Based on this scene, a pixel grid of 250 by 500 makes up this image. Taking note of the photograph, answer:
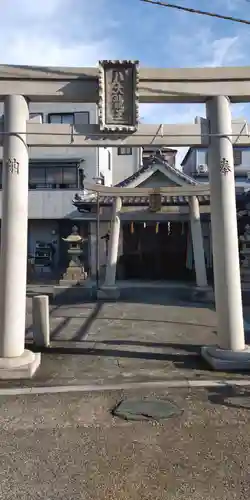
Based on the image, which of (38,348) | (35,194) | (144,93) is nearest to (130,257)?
(35,194)

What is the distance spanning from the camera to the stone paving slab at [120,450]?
11.5 feet

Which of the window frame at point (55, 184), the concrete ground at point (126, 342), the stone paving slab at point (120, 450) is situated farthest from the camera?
the window frame at point (55, 184)

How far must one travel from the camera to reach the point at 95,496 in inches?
134

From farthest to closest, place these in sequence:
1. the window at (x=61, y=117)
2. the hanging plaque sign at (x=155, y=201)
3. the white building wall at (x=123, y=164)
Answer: the white building wall at (x=123, y=164), the window at (x=61, y=117), the hanging plaque sign at (x=155, y=201)

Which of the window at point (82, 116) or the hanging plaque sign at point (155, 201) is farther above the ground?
the window at point (82, 116)

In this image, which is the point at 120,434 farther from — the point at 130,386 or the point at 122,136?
the point at 122,136

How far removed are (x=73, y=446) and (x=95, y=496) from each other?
36.3 inches

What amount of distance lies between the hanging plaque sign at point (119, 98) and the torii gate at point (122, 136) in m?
0.02

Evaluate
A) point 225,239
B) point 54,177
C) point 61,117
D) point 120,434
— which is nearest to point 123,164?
point 61,117

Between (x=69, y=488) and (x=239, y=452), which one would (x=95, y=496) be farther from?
(x=239, y=452)

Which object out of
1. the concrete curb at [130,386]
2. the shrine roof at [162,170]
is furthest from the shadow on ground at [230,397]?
the shrine roof at [162,170]

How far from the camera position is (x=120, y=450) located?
165 inches

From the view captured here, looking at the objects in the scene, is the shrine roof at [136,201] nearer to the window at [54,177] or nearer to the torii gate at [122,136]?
the window at [54,177]

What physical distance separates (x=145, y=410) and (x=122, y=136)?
4.73 m
